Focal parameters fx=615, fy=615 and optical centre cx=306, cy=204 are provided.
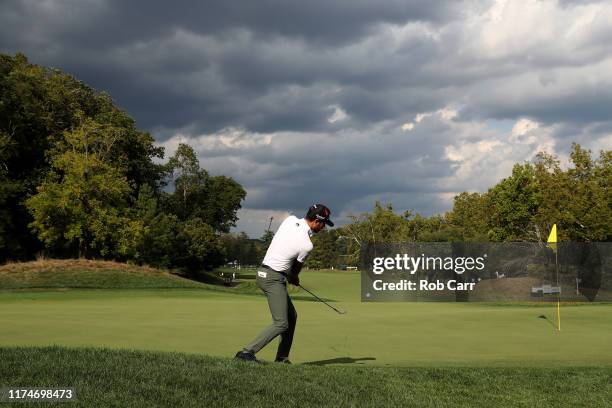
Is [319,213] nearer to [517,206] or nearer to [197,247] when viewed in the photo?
[517,206]

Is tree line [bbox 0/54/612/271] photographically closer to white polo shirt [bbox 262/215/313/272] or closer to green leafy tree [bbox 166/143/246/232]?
green leafy tree [bbox 166/143/246/232]

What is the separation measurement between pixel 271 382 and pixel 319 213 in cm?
272

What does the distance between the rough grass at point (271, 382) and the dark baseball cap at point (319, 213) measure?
2.20 m

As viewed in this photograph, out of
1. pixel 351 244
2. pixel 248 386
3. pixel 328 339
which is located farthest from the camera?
pixel 351 244

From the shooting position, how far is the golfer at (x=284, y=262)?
366 inches

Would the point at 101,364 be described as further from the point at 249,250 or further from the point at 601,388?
the point at 249,250

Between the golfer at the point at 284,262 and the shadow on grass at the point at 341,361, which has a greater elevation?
the golfer at the point at 284,262

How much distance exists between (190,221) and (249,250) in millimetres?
92556

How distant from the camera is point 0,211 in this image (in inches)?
1847

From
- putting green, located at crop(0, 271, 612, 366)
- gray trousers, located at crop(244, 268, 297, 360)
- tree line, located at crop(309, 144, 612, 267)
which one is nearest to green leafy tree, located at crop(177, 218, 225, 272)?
tree line, located at crop(309, 144, 612, 267)

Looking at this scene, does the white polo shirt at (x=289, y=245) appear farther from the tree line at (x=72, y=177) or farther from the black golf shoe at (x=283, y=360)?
the tree line at (x=72, y=177)

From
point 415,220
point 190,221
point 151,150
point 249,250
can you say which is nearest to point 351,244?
point 415,220

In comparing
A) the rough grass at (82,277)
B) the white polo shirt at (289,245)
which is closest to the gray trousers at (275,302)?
the white polo shirt at (289,245)

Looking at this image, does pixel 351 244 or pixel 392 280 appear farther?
pixel 351 244
